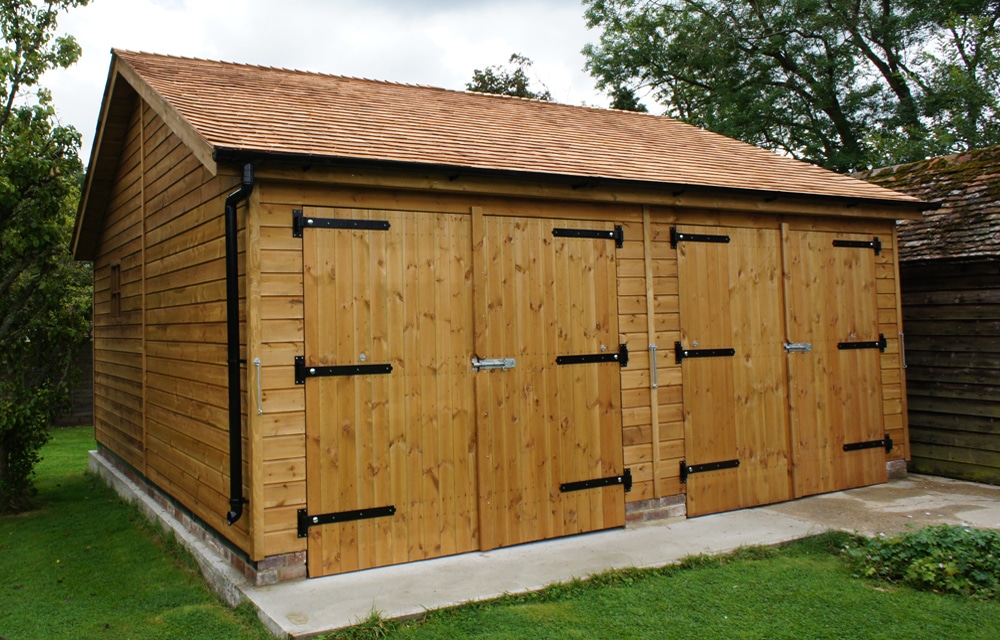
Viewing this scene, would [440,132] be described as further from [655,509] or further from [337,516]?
[655,509]

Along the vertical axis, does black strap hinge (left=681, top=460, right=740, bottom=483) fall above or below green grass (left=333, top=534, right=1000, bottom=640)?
above

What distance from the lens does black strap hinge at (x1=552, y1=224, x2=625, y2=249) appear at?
20.2 feet

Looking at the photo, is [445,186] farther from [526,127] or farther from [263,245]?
[526,127]

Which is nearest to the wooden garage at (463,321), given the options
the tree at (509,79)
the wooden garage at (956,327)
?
the wooden garage at (956,327)

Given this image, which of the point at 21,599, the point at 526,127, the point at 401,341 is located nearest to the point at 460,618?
the point at 401,341

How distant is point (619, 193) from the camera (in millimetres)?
6367

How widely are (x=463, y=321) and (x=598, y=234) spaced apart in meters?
1.42

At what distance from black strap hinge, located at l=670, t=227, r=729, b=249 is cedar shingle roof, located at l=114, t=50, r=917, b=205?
45 centimetres

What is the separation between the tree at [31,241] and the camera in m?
8.01

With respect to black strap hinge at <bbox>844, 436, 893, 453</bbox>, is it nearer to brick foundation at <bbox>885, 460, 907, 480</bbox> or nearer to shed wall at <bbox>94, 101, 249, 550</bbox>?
brick foundation at <bbox>885, 460, 907, 480</bbox>

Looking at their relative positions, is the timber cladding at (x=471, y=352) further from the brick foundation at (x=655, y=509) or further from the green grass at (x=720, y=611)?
the green grass at (x=720, y=611)

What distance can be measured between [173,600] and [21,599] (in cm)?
124

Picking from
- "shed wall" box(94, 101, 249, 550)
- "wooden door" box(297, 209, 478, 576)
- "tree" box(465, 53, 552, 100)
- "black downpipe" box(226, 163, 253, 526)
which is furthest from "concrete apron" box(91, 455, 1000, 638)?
"tree" box(465, 53, 552, 100)

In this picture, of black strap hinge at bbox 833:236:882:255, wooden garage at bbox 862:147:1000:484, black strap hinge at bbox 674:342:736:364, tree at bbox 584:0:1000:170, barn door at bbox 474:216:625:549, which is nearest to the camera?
barn door at bbox 474:216:625:549
